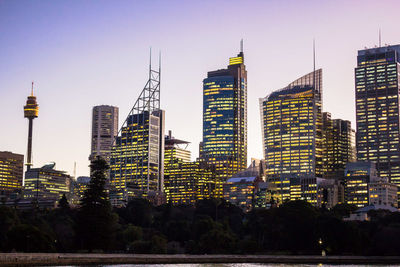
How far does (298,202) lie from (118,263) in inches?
2939

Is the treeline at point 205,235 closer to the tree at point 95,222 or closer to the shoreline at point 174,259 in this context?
the tree at point 95,222

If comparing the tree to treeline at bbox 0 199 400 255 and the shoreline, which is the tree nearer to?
treeline at bbox 0 199 400 255

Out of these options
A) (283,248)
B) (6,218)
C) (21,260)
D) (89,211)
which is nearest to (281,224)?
(283,248)

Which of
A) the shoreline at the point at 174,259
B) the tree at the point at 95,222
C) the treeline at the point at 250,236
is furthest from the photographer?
the treeline at the point at 250,236

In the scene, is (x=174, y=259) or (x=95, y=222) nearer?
(x=95, y=222)

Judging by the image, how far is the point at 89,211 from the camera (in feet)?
479

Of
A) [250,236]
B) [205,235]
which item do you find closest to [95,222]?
[205,235]

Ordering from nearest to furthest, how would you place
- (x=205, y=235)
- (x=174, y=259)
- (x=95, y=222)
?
(x=95, y=222) → (x=174, y=259) → (x=205, y=235)

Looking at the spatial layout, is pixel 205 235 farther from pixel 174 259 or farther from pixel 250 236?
pixel 174 259

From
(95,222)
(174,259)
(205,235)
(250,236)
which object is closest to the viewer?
(95,222)

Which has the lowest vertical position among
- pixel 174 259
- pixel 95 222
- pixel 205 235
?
pixel 174 259

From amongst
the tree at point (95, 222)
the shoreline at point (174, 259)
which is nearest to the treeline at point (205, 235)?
the tree at point (95, 222)

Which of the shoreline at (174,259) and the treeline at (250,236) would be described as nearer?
the shoreline at (174,259)

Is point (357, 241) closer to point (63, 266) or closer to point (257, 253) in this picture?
point (257, 253)
